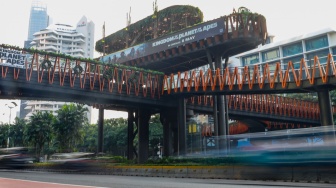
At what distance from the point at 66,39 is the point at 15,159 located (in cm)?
12191

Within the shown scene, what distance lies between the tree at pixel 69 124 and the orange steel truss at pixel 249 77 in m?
17.4

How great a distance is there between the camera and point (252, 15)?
30672 mm

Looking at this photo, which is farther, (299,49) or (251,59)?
(251,59)

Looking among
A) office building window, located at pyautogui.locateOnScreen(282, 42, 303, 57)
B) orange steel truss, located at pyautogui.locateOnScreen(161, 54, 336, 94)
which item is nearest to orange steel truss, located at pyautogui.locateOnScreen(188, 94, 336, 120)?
orange steel truss, located at pyautogui.locateOnScreen(161, 54, 336, 94)

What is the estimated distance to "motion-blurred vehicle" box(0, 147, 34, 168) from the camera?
26531 millimetres

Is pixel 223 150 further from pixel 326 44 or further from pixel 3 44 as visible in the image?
pixel 326 44

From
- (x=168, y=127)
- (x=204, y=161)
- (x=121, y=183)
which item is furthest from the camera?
(x=168, y=127)

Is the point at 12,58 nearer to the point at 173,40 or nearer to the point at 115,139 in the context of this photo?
the point at 173,40

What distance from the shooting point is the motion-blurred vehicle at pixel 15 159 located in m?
26.5

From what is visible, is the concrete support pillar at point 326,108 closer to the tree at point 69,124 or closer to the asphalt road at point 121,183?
the asphalt road at point 121,183

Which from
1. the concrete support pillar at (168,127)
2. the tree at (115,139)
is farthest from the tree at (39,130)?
the concrete support pillar at (168,127)

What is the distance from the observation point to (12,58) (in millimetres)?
22953

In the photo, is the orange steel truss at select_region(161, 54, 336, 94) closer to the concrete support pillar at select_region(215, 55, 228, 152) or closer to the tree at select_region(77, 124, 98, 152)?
the concrete support pillar at select_region(215, 55, 228, 152)

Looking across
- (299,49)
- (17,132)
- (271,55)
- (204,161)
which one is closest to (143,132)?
(204,161)
